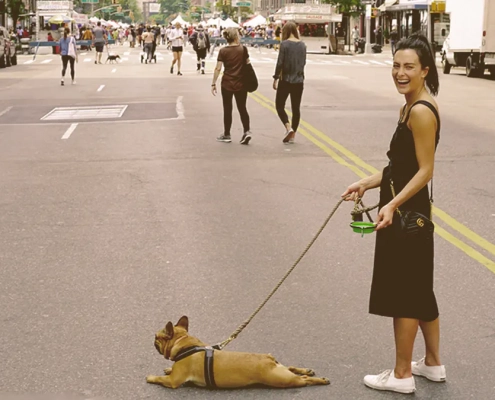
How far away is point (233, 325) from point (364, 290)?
3.85ft

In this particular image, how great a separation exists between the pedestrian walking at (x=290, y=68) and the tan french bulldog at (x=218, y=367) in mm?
10117

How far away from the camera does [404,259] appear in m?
4.63

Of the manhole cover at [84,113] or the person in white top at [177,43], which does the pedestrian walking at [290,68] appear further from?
the person in white top at [177,43]

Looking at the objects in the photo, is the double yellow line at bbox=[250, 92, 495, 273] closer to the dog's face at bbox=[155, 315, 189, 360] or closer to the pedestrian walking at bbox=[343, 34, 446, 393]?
the pedestrian walking at bbox=[343, 34, 446, 393]

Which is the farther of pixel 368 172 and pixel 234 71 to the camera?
pixel 234 71

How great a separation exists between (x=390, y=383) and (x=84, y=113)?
17.0m

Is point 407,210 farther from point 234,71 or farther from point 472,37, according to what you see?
point 472,37

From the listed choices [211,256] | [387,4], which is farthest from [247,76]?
[387,4]

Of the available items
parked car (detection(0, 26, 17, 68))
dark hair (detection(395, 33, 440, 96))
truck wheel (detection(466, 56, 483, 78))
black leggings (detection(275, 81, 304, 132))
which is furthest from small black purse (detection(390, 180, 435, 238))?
parked car (detection(0, 26, 17, 68))

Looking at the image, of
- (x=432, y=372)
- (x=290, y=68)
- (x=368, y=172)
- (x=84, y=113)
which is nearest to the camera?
(x=432, y=372)

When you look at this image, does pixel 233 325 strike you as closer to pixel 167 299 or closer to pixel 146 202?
pixel 167 299

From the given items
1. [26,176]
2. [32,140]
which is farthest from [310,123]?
[26,176]

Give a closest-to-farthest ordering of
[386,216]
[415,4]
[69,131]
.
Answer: [386,216] → [69,131] → [415,4]

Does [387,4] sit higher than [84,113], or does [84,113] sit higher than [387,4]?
[387,4]
